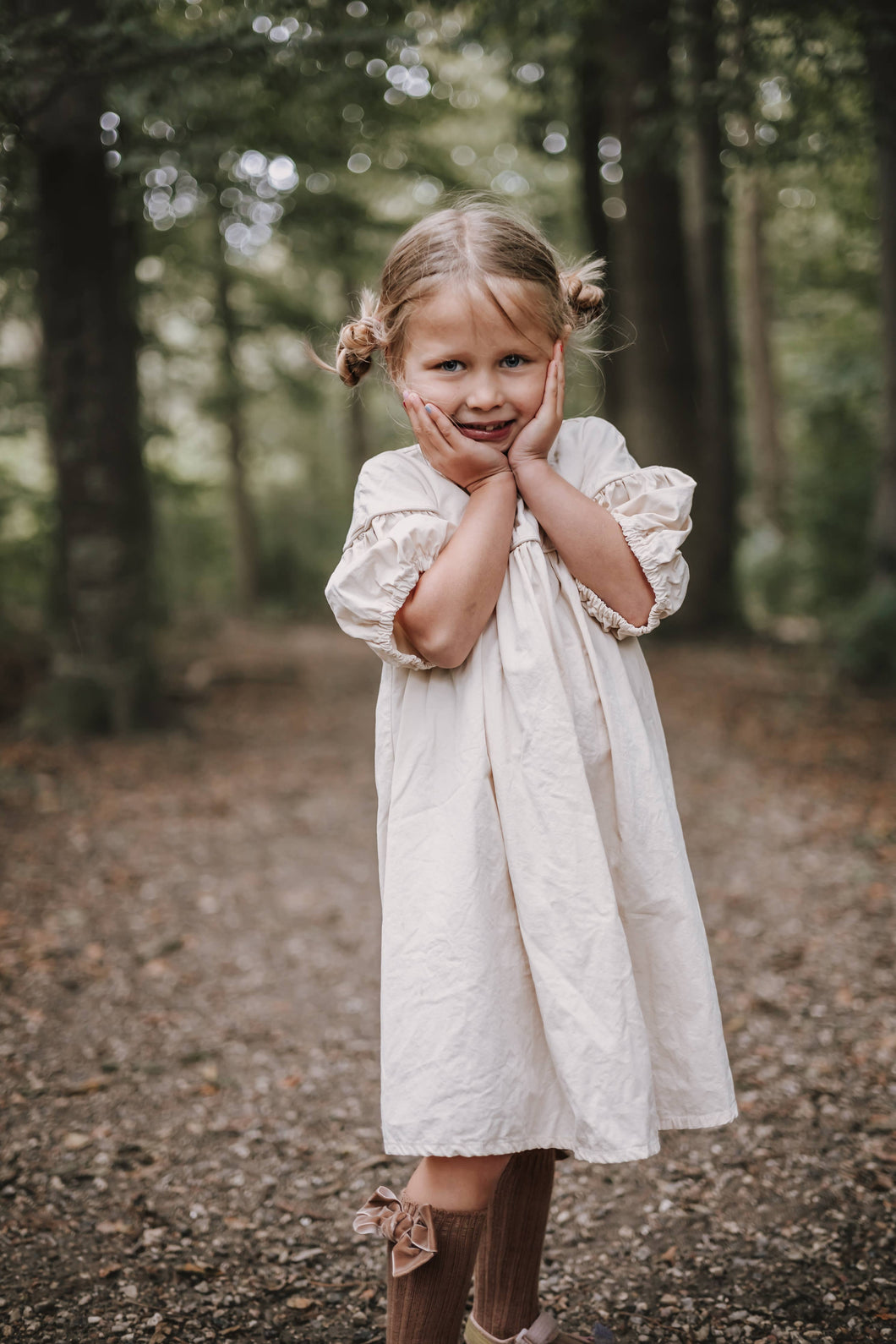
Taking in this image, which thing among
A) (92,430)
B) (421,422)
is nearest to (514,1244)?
(421,422)

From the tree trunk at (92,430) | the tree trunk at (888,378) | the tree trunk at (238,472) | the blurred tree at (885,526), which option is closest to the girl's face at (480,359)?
the tree trunk at (888,378)

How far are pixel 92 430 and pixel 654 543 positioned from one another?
590 centimetres

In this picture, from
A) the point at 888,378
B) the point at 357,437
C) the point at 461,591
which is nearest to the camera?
the point at 461,591

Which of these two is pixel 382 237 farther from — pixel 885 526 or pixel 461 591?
pixel 461 591

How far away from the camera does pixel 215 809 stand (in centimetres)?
596

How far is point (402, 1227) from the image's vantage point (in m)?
1.69

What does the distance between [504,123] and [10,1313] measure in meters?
16.0

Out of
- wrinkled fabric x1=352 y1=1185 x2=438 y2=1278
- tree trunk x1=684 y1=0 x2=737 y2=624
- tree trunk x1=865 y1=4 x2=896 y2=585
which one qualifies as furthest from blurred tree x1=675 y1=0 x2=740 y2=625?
wrinkled fabric x1=352 y1=1185 x2=438 y2=1278

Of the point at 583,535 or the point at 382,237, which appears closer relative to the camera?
the point at 583,535

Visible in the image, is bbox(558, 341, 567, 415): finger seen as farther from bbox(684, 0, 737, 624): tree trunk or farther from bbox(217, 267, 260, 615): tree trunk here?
bbox(217, 267, 260, 615): tree trunk

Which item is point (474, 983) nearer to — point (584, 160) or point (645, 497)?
point (645, 497)

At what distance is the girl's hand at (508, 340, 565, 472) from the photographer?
5.69 feet

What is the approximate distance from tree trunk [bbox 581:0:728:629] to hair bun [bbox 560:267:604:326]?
7.69 m

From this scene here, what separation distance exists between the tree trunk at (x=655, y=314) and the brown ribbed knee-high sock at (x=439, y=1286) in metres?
8.52
